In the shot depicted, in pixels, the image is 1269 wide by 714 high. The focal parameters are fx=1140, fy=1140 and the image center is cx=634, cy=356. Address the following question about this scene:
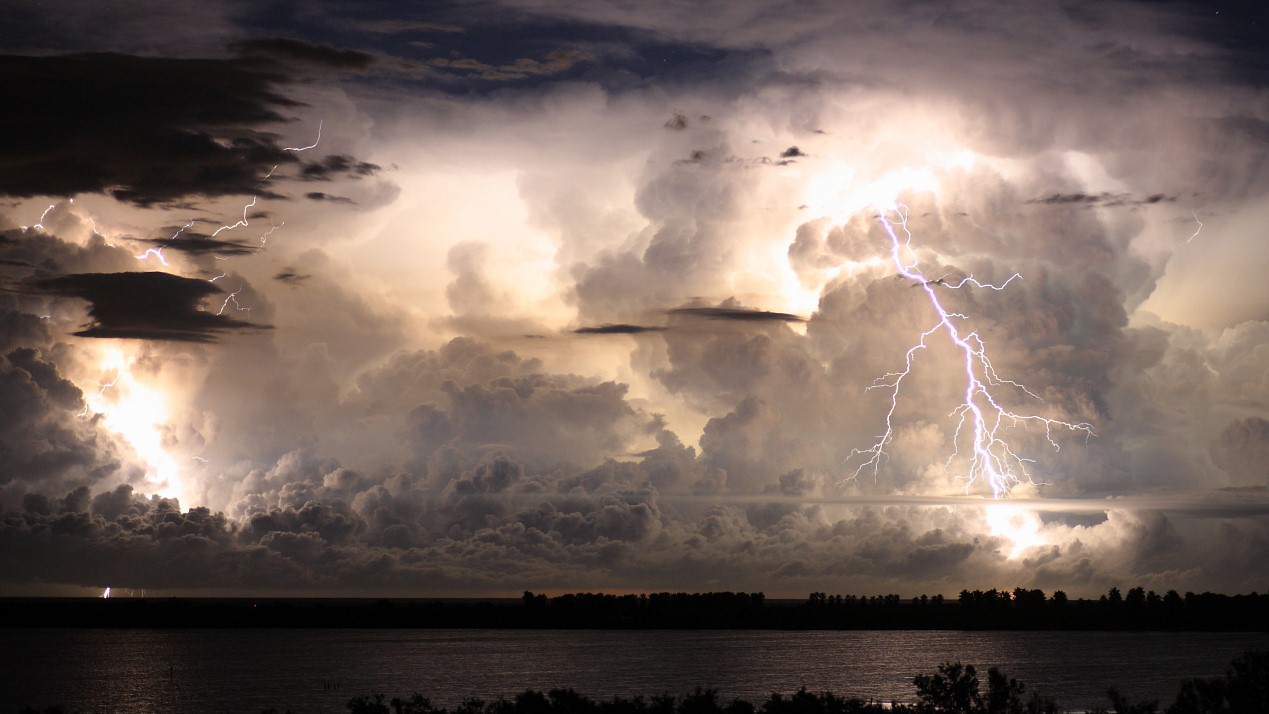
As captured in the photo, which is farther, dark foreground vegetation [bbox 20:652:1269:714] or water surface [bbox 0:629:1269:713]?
water surface [bbox 0:629:1269:713]

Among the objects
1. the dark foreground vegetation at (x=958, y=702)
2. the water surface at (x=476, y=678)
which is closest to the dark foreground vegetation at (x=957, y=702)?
the dark foreground vegetation at (x=958, y=702)

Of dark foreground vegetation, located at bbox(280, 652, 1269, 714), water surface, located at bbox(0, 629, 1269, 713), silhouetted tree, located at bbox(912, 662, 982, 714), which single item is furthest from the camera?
water surface, located at bbox(0, 629, 1269, 713)

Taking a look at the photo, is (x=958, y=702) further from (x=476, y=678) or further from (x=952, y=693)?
(x=476, y=678)

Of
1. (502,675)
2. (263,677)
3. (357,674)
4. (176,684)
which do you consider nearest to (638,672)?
(502,675)

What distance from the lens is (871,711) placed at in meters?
57.8

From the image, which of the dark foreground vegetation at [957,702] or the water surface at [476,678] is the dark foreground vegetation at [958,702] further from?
the water surface at [476,678]

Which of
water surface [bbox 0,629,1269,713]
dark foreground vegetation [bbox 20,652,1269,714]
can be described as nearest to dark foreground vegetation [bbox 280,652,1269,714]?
dark foreground vegetation [bbox 20,652,1269,714]

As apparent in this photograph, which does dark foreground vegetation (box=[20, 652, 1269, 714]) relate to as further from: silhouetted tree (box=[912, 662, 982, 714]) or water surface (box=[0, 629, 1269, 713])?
water surface (box=[0, 629, 1269, 713])

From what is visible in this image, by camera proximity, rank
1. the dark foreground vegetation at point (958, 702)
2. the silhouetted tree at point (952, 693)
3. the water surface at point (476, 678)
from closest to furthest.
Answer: the dark foreground vegetation at point (958, 702) → the silhouetted tree at point (952, 693) → the water surface at point (476, 678)

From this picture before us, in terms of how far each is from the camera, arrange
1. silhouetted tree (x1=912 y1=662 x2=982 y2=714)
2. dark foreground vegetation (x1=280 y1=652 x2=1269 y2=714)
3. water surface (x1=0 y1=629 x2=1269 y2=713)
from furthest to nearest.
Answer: water surface (x1=0 y1=629 x2=1269 y2=713)
silhouetted tree (x1=912 y1=662 x2=982 y2=714)
dark foreground vegetation (x1=280 y1=652 x2=1269 y2=714)

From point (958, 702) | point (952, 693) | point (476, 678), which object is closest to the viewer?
point (958, 702)

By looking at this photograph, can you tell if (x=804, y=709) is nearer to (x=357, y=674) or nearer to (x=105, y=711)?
(x=105, y=711)

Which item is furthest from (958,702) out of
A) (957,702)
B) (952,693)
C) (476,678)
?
(476,678)

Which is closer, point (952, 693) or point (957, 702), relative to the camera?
point (957, 702)
